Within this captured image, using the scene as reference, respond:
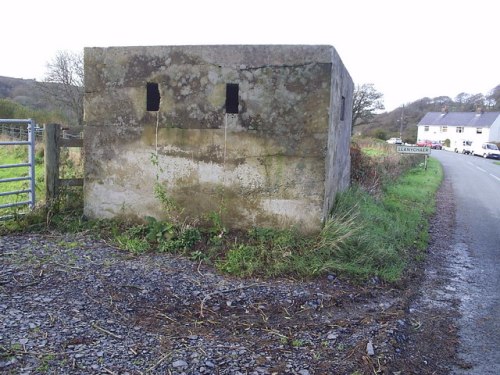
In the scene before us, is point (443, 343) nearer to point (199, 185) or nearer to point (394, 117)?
point (199, 185)

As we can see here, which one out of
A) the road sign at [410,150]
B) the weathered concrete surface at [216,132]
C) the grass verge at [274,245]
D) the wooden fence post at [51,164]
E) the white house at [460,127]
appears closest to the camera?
the grass verge at [274,245]

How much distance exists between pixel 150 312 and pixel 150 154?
9.49ft

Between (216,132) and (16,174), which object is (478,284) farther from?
(16,174)

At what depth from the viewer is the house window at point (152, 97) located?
21.2 ft

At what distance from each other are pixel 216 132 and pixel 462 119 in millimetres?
78218

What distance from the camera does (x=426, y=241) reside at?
816 cm

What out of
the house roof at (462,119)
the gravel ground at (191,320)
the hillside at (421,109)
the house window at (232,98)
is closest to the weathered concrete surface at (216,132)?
the house window at (232,98)

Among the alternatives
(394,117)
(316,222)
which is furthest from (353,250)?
(394,117)

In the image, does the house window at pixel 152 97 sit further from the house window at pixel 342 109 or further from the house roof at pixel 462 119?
the house roof at pixel 462 119

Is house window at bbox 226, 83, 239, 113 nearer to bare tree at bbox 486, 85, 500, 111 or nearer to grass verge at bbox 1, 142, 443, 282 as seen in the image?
grass verge at bbox 1, 142, 443, 282

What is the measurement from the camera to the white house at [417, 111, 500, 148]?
221ft

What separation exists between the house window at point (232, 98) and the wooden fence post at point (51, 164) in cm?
296

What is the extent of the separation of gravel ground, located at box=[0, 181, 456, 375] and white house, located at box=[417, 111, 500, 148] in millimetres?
68425

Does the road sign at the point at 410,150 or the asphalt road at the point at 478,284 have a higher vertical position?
the road sign at the point at 410,150
